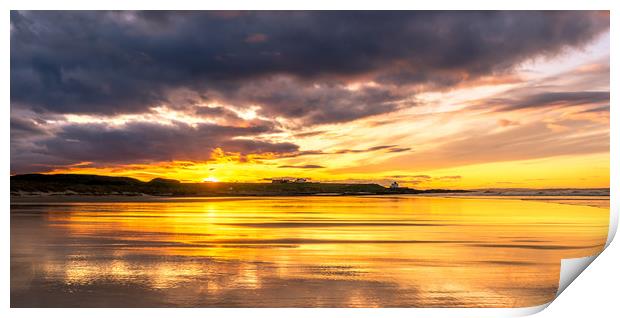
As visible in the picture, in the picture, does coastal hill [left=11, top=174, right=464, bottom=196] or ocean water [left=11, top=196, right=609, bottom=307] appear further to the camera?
coastal hill [left=11, top=174, right=464, bottom=196]

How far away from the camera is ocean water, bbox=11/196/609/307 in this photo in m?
7.50

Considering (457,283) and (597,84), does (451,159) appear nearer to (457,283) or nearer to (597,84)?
(597,84)

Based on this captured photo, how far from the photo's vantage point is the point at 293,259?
9125mm

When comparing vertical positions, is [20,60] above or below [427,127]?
above

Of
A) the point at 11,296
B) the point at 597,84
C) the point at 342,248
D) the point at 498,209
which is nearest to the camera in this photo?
the point at 11,296

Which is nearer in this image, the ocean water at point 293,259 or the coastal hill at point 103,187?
the ocean water at point 293,259

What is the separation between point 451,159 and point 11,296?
29.9 ft

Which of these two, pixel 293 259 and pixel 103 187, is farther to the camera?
pixel 103 187

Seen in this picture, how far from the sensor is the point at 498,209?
17359 mm

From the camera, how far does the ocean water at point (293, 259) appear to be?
24.6 ft
